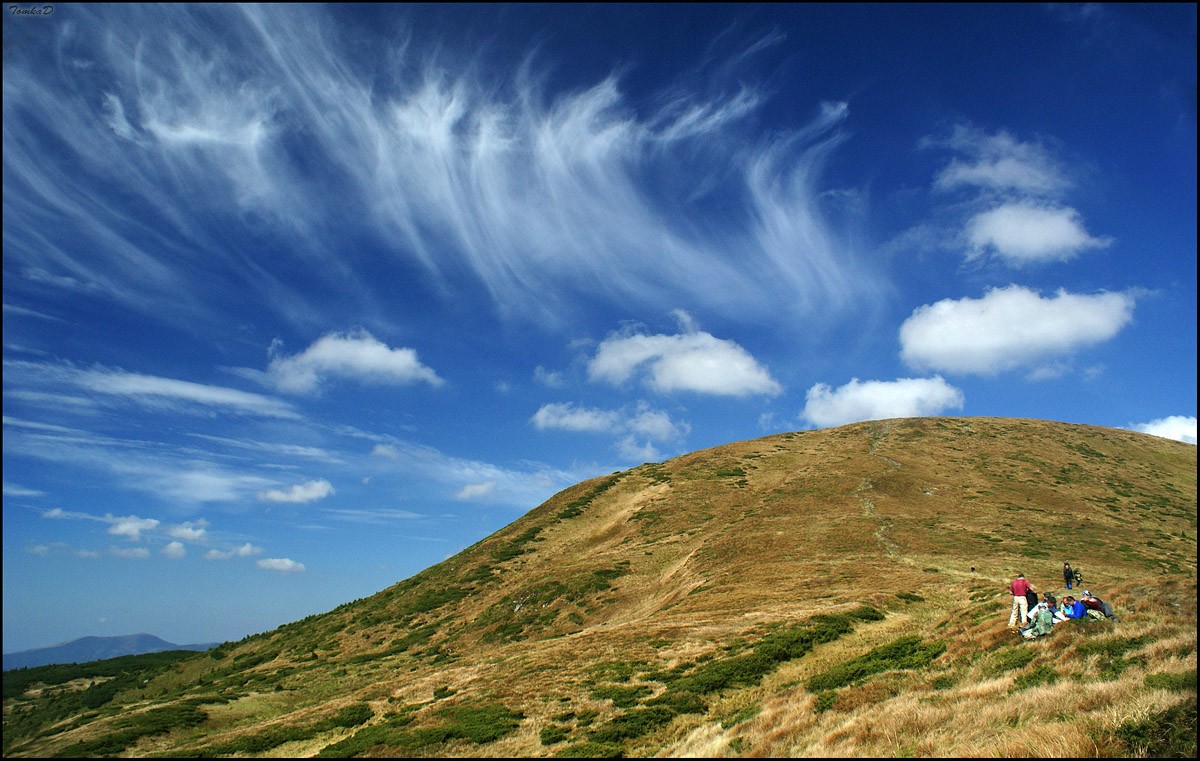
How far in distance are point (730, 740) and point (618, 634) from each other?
18825 millimetres

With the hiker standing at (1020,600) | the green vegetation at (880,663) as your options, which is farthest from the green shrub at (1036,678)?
the hiker standing at (1020,600)

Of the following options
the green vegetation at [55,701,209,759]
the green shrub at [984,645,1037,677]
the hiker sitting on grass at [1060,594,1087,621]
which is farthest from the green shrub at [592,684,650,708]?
the green vegetation at [55,701,209,759]

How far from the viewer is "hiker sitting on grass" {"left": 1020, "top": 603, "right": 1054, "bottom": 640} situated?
1989 cm

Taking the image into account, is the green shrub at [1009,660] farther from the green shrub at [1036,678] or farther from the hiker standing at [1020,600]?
the hiker standing at [1020,600]

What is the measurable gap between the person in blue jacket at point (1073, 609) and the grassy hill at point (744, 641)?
116 centimetres

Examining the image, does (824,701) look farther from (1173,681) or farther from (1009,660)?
(1173,681)

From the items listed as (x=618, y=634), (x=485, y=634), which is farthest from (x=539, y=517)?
(x=618, y=634)

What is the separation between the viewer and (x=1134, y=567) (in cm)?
4403

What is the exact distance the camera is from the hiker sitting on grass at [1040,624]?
1989 centimetres

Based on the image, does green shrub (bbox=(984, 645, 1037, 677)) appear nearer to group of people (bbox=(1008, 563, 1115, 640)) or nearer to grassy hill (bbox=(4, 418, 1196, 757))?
grassy hill (bbox=(4, 418, 1196, 757))

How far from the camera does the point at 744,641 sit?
94.0 ft

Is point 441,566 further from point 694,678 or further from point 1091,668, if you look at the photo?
point 1091,668

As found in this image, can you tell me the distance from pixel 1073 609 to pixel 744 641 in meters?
14.0

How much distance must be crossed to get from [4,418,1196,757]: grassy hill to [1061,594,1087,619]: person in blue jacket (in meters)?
1.16
